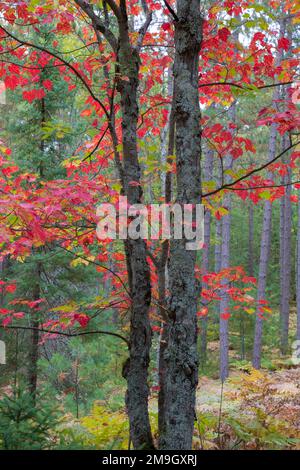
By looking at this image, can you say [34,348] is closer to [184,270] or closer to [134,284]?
[134,284]

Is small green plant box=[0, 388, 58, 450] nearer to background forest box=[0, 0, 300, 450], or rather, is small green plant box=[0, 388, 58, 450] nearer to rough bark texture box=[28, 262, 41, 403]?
background forest box=[0, 0, 300, 450]

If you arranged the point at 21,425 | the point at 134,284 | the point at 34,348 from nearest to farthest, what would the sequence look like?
the point at 21,425
the point at 134,284
the point at 34,348

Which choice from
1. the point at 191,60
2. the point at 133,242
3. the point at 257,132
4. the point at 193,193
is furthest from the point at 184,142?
the point at 257,132

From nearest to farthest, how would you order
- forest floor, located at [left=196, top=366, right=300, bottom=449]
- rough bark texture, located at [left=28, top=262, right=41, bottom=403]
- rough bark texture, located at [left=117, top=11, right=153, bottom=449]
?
rough bark texture, located at [left=117, top=11, right=153, bottom=449] < forest floor, located at [left=196, top=366, right=300, bottom=449] < rough bark texture, located at [left=28, top=262, right=41, bottom=403]

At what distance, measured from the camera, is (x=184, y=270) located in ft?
9.61

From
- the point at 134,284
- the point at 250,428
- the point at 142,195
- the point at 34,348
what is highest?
the point at 142,195

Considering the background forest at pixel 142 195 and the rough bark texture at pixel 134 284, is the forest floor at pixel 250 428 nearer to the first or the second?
the background forest at pixel 142 195

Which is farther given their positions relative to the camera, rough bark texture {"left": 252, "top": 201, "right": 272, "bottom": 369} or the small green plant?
rough bark texture {"left": 252, "top": 201, "right": 272, "bottom": 369}

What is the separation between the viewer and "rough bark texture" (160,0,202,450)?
2818 mm

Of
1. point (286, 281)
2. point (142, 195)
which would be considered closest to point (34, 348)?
point (142, 195)

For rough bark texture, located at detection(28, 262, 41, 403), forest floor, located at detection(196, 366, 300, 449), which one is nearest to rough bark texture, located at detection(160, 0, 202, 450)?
forest floor, located at detection(196, 366, 300, 449)

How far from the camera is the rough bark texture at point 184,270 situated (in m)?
2.82
